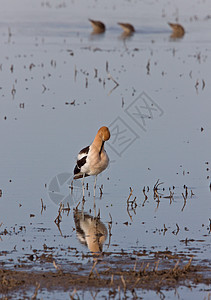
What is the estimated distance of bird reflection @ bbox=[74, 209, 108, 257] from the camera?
331 inches

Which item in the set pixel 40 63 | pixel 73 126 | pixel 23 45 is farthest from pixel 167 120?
pixel 23 45

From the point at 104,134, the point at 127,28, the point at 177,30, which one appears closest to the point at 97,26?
the point at 127,28

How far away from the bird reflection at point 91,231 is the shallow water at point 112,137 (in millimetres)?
→ 113

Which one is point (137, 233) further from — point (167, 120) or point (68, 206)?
point (167, 120)

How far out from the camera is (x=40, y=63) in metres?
23.8

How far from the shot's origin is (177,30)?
34250mm

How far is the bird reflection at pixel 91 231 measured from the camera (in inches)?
331

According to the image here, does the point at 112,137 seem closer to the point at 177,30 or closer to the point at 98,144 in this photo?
the point at 98,144

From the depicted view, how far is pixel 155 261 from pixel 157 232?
1362 mm

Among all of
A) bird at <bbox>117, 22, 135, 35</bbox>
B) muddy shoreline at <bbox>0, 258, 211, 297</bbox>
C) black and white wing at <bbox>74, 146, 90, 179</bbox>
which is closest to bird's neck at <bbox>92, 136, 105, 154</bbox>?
black and white wing at <bbox>74, 146, 90, 179</bbox>

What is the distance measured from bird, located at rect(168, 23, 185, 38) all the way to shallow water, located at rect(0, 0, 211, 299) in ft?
7.42

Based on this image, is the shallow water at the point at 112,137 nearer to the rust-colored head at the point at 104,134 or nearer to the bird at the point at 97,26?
the rust-colored head at the point at 104,134

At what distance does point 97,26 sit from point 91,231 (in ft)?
87.4

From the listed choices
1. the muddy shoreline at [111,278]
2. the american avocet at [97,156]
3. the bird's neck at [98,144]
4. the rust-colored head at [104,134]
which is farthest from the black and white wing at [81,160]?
the muddy shoreline at [111,278]
